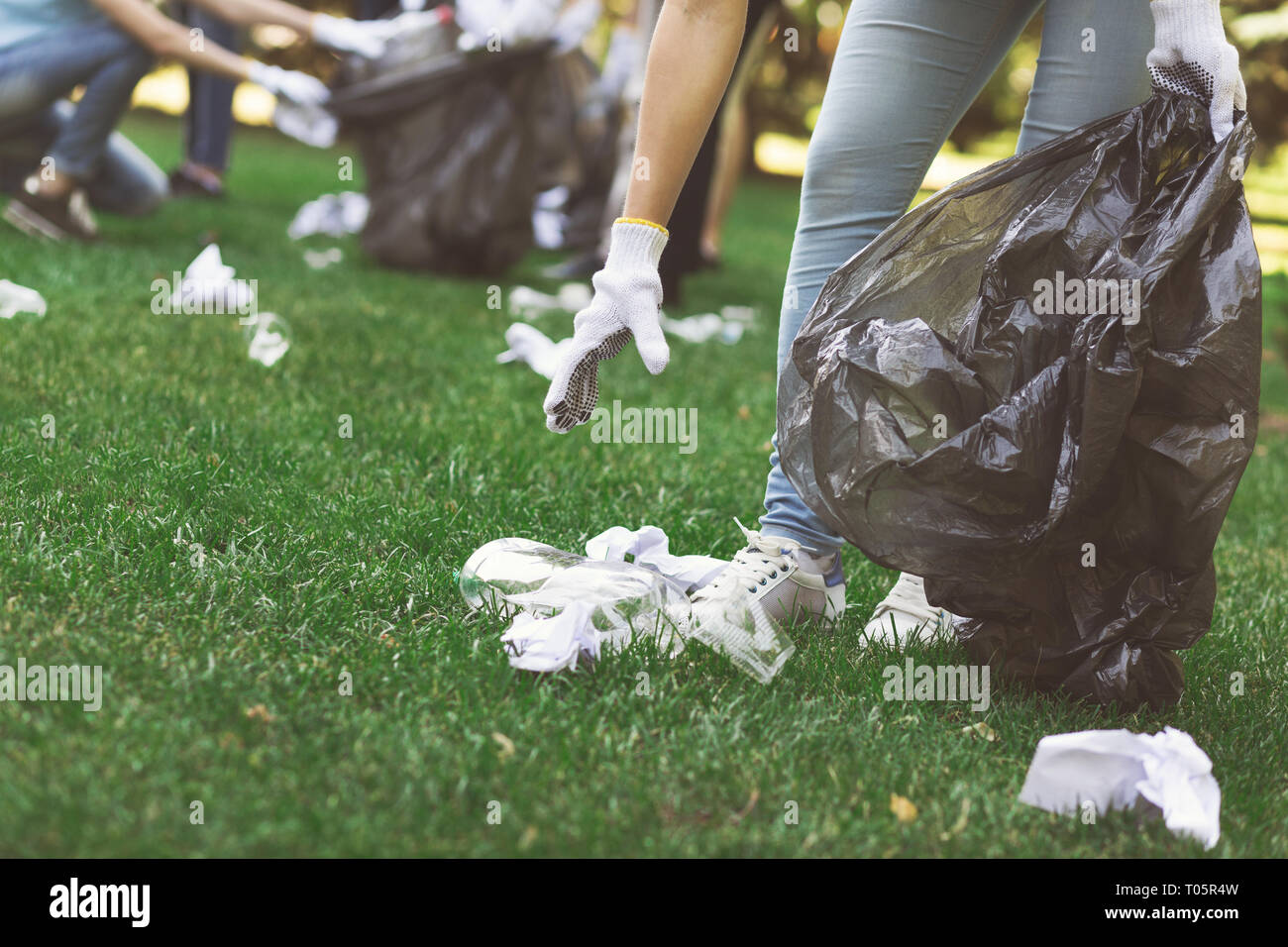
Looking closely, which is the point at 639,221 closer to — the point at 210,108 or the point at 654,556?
the point at 654,556

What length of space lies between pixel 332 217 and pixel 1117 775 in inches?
218

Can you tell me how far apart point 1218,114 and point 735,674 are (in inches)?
44.6

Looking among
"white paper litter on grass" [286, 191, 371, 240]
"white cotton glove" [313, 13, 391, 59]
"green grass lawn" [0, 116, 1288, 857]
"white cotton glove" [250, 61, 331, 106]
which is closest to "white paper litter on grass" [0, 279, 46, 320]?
"green grass lawn" [0, 116, 1288, 857]

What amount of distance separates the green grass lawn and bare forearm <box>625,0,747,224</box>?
2.42ft

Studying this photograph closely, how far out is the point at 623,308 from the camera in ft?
6.12

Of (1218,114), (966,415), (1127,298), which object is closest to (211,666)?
(966,415)

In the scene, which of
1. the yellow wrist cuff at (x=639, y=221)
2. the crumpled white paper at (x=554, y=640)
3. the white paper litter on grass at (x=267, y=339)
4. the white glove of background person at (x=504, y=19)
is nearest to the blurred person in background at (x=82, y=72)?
the white glove of background person at (x=504, y=19)

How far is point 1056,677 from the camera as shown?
6.25ft

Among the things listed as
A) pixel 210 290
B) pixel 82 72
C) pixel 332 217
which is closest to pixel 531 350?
pixel 210 290

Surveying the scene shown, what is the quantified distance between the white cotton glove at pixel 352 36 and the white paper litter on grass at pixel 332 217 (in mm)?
1220

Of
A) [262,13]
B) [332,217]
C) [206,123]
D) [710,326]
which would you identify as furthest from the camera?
[206,123]

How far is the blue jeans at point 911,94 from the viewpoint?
1970mm

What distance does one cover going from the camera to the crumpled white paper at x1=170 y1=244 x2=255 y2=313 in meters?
3.90
